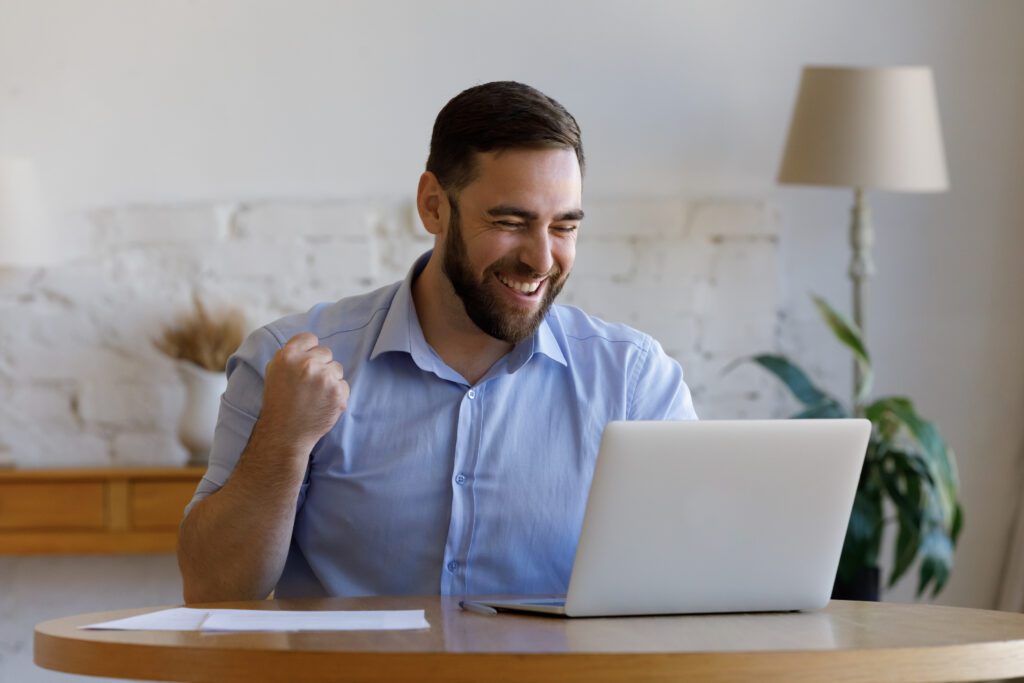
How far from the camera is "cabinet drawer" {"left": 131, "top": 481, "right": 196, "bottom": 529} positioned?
8.74ft

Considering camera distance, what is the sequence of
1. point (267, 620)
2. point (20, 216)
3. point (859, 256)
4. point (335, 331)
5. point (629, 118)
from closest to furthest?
point (267, 620)
point (335, 331)
point (20, 216)
point (859, 256)
point (629, 118)

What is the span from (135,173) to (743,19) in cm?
141

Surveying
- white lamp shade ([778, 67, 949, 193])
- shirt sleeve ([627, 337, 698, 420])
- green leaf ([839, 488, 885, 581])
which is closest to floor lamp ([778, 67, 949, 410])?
white lamp shade ([778, 67, 949, 193])

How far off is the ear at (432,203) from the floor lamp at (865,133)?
1155mm

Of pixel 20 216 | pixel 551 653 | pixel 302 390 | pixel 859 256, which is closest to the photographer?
pixel 551 653

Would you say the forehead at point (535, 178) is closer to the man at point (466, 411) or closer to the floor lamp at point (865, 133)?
the man at point (466, 411)

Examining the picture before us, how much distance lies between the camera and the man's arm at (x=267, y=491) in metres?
1.54

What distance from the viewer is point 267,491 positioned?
160 centimetres

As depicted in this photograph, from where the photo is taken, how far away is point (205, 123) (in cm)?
296

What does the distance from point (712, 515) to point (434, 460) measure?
52cm

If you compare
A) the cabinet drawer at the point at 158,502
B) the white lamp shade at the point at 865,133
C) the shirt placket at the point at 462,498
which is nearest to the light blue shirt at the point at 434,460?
the shirt placket at the point at 462,498

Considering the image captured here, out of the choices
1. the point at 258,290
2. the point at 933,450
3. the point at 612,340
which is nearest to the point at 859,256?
the point at 933,450

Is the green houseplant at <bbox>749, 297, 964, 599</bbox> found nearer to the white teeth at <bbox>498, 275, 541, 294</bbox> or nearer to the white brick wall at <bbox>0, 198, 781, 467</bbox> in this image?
the white brick wall at <bbox>0, 198, 781, 467</bbox>

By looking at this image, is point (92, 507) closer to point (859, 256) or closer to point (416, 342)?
point (416, 342)
